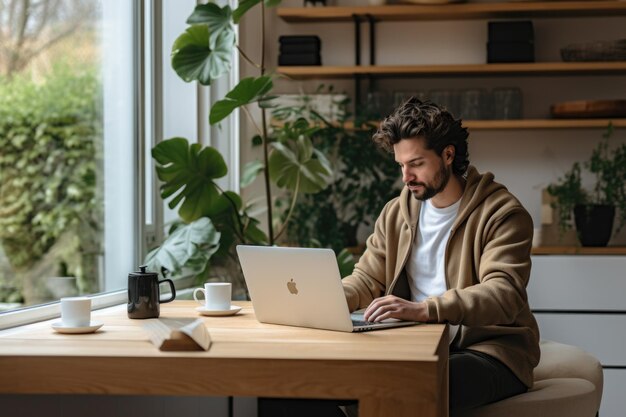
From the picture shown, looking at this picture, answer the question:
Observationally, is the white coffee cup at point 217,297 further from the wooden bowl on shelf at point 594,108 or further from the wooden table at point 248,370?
the wooden bowl on shelf at point 594,108

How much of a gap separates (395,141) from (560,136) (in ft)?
7.66

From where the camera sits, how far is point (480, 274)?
8.56 ft

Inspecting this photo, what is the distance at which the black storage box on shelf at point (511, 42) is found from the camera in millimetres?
4621

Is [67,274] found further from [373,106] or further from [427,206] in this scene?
[373,106]

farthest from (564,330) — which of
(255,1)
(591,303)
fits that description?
(255,1)

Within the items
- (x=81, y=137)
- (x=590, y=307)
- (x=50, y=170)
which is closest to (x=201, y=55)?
(x=81, y=137)

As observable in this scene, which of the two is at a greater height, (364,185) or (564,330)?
(364,185)

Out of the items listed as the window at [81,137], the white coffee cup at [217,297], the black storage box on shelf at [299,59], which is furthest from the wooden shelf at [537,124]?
the white coffee cup at [217,297]

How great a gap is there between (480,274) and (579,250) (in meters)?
1.95

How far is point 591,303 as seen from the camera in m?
4.34

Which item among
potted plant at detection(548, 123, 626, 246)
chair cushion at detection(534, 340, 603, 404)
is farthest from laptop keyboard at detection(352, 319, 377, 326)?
potted plant at detection(548, 123, 626, 246)

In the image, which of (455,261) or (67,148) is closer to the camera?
(455,261)

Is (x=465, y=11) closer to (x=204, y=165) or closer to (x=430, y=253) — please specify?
(x=204, y=165)

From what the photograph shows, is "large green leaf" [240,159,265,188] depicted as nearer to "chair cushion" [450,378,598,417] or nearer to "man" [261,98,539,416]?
"man" [261,98,539,416]
